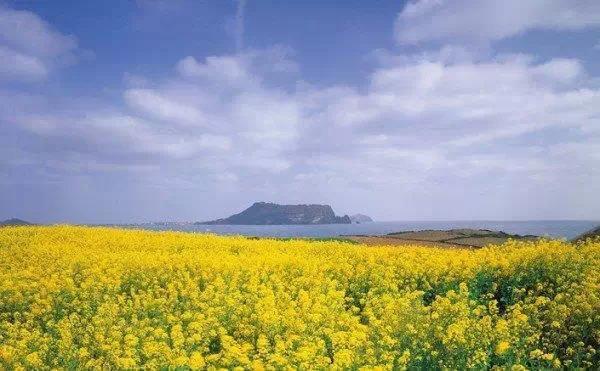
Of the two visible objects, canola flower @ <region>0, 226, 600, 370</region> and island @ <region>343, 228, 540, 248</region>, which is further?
island @ <region>343, 228, 540, 248</region>

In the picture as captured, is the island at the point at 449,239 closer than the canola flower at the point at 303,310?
No

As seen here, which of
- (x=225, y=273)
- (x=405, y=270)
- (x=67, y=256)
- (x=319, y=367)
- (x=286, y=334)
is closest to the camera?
(x=319, y=367)

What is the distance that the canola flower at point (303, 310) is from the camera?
757 centimetres

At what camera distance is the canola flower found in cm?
757

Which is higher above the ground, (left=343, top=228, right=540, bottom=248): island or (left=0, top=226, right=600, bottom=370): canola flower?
(left=343, top=228, right=540, bottom=248): island

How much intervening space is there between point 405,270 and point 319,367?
7.85 m

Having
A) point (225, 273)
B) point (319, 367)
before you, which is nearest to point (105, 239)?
point (225, 273)

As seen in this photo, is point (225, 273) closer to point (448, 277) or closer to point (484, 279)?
point (448, 277)

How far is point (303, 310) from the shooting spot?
9.50m

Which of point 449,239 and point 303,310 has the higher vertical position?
point 449,239

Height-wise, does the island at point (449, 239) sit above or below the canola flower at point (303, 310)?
above

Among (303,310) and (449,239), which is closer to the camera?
(303,310)

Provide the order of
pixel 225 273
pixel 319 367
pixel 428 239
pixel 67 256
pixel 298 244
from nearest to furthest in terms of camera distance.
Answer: pixel 319 367 < pixel 225 273 < pixel 67 256 < pixel 298 244 < pixel 428 239

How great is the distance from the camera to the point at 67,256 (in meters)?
16.2
